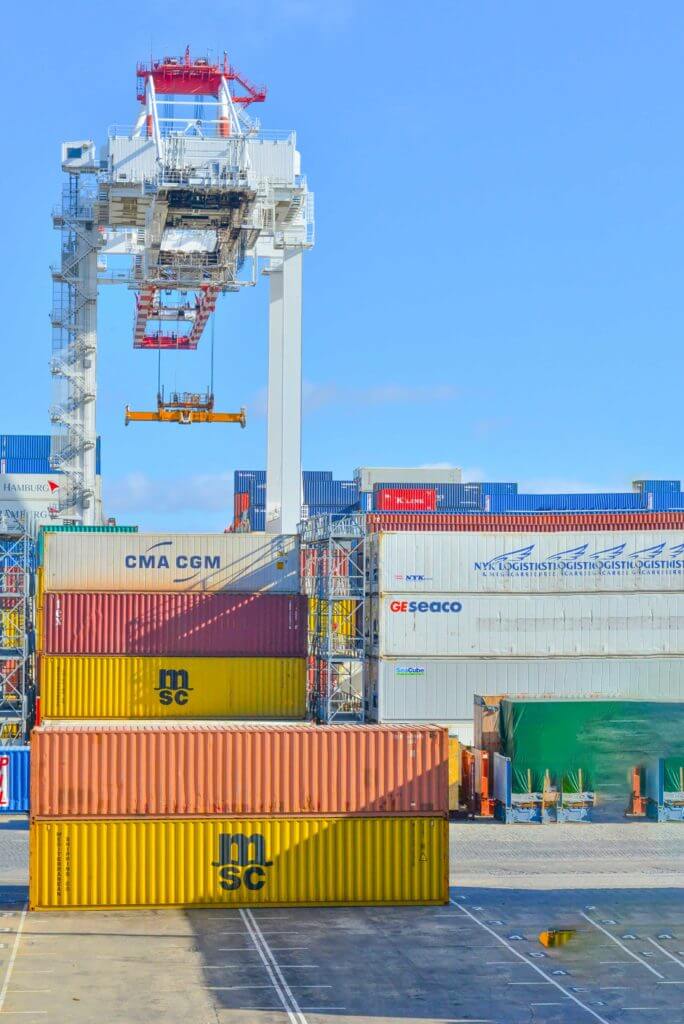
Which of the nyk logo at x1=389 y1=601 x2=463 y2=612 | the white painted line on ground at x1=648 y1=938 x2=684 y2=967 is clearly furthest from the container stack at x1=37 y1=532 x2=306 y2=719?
the white painted line on ground at x1=648 y1=938 x2=684 y2=967

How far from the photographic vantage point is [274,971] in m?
22.5

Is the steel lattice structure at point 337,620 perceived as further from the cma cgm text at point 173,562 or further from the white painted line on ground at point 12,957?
the white painted line on ground at point 12,957

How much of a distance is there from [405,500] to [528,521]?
14.2 metres

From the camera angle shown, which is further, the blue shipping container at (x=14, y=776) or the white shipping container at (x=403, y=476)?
the white shipping container at (x=403, y=476)

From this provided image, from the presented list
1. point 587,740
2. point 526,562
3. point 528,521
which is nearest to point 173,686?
point 526,562

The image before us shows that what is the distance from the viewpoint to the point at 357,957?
23.3 m

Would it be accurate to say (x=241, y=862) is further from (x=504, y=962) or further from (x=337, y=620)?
(x=337, y=620)

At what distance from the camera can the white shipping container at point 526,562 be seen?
42.9 metres

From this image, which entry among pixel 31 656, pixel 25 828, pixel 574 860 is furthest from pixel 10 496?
pixel 574 860

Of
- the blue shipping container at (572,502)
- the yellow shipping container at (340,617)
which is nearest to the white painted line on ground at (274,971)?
the yellow shipping container at (340,617)

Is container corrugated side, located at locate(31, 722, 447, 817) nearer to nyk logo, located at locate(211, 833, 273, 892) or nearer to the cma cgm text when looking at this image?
nyk logo, located at locate(211, 833, 273, 892)

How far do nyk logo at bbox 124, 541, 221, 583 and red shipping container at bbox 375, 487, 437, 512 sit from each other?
21.7m

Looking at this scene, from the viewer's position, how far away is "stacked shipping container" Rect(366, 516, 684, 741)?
1684 inches

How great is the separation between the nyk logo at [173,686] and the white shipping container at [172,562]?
2.98m
